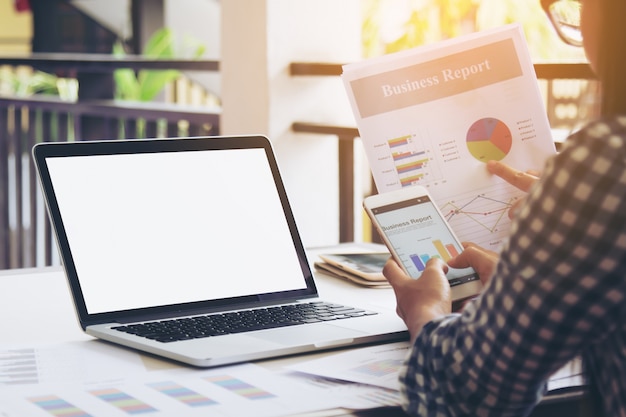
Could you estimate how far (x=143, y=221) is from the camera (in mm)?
1208

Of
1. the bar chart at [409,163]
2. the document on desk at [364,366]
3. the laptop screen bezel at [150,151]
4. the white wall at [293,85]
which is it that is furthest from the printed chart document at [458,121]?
the white wall at [293,85]

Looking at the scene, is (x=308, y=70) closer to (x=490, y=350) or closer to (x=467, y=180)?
(x=467, y=180)

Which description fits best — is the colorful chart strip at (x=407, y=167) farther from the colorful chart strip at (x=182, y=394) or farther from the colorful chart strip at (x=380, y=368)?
the colorful chart strip at (x=182, y=394)

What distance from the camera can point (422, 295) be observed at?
3.31 ft

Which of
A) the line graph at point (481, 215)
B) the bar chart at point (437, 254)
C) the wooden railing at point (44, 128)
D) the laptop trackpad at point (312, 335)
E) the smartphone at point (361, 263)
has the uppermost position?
the wooden railing at point (44, 128)

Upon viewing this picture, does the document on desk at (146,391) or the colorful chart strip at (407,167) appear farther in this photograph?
the colorful chart strip at (407,167)

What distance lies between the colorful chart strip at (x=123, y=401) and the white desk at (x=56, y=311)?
0.07 meters

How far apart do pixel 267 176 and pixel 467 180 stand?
0.26 meters

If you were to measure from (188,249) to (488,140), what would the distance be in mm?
408

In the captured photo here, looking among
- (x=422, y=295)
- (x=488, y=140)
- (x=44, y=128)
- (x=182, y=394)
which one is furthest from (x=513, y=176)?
(x=44, y=128)

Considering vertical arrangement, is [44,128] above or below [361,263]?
above

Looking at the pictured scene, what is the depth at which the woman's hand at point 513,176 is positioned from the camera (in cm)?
125

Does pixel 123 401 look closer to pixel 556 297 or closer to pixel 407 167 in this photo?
pixel 556 297

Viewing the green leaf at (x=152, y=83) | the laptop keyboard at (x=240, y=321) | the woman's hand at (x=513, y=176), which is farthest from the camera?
the green leaf at (x=152, y=83)
